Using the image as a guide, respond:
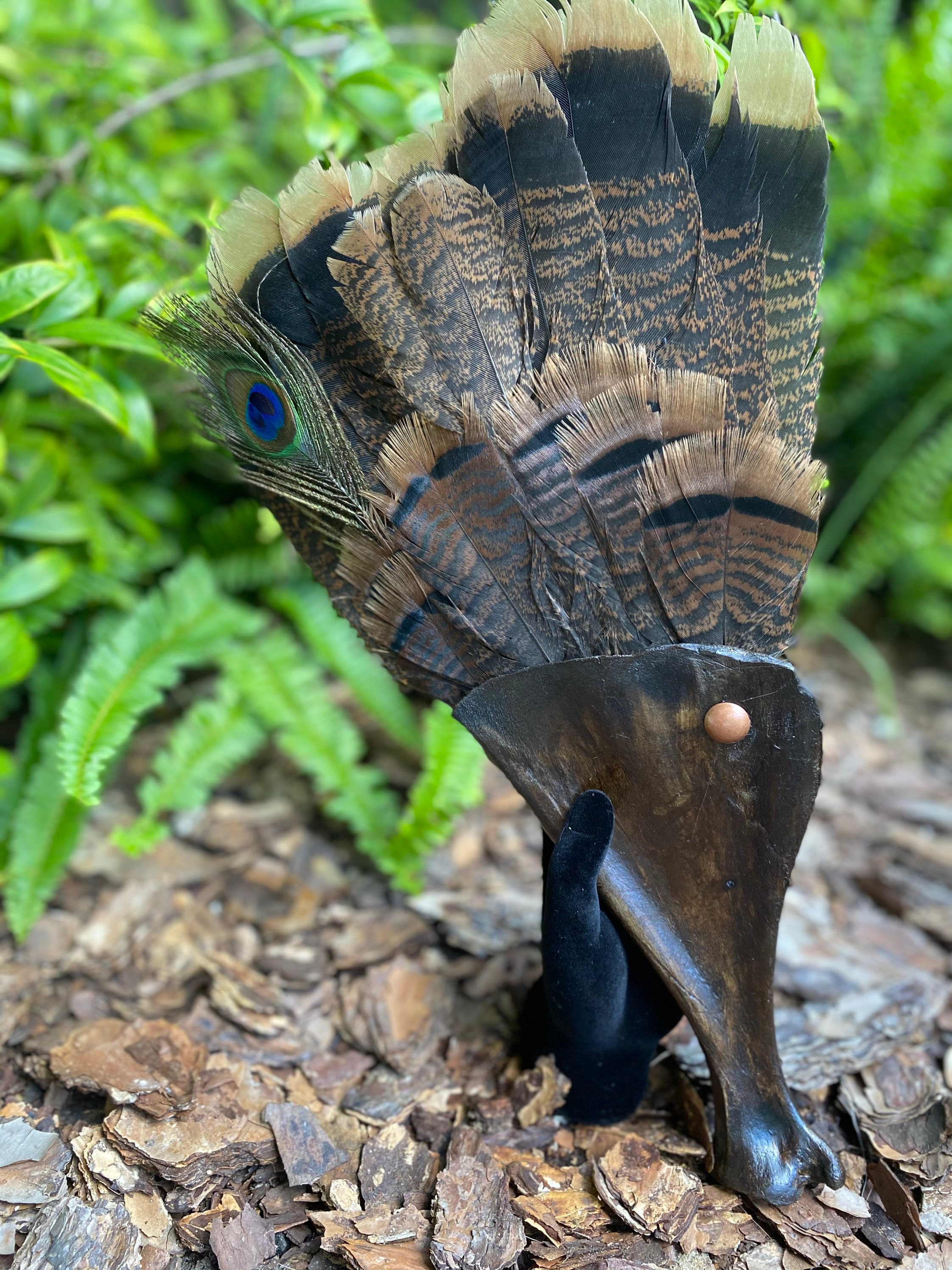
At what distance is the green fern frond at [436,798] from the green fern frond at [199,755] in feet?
1.40

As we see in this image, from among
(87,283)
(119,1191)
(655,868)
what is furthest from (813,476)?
(119,1191)

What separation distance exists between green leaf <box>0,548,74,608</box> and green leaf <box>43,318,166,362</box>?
51cm

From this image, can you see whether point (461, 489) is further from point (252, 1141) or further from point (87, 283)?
point (252, 1141)

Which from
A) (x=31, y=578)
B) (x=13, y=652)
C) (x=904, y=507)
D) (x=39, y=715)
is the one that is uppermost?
(x=904, y=507)

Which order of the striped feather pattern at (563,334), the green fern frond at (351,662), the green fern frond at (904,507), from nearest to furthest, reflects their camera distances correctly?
the striped feather pattern at (563,334), the green fern frond at (351,662), the green fern frond at (904,507)

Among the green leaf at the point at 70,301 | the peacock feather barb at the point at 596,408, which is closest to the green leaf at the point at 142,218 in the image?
the green leaf at the point at 70,301

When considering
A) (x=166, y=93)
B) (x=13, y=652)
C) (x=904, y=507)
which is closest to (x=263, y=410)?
(x=13, y=652)

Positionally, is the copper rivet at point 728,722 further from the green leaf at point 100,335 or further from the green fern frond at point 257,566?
the green fern frond at point 257,566

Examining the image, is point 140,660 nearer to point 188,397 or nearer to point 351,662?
point 351,662

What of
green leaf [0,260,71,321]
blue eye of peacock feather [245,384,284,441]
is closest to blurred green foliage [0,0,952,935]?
green leaf [0,260,71,321]

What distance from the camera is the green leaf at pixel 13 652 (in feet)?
5.77

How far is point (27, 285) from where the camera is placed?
1.52 m

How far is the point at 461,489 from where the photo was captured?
1205 millimetres

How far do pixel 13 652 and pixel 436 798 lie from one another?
2.96 feet
